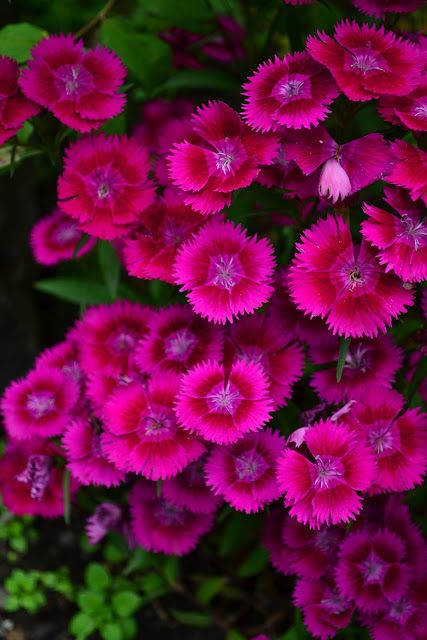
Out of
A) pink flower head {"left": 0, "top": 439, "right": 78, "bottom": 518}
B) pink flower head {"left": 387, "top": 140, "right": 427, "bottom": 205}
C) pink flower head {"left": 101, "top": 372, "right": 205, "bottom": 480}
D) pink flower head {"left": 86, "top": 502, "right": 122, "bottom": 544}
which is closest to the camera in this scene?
pink flower head {"left": 387, "top": 140, "right": 427, "bottom": 205}

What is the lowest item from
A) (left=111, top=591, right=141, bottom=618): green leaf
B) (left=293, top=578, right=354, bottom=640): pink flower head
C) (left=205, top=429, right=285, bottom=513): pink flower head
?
(left=111, top=591, right=141, bottom=618): green leaf

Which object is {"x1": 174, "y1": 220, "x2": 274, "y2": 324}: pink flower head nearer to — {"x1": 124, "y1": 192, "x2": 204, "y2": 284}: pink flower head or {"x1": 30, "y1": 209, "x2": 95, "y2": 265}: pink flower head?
{"x1": 124, "y1": 192, "x2": 204, "y2": 284}: pink flower head

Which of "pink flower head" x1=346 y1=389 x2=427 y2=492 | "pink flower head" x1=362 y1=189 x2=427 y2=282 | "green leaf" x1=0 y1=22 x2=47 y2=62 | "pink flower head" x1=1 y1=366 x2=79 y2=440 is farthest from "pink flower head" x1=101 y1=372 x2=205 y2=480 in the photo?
"green leaf" x1=0 y1=22 x2=47 y2=62

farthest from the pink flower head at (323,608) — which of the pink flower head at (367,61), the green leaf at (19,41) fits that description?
the green leaf at (19,41)

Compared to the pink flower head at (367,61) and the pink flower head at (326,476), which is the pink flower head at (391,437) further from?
the pink flower head at (367,61)

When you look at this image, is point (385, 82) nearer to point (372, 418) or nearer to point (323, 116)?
point (323, 116)

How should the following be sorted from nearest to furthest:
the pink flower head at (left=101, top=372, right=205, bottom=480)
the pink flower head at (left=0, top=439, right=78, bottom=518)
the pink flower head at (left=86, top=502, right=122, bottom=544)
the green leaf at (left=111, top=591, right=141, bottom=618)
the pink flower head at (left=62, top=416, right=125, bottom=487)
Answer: the pink flower head at (left=101, top=372, right=205, bottom=480)
the pink flower head at (left=62, top=416, right=125, bottom=487)
the pink flower head at (left=0, top=439, right=78, bottom=518)
the pink flower head at (left=86, top=502, right=122, bottom=544)
the green leaf at (left=111, top=591, right=141, bottom=618)
